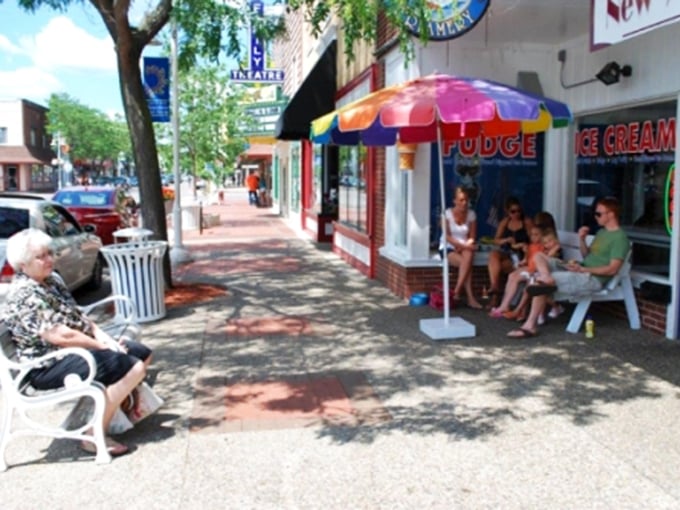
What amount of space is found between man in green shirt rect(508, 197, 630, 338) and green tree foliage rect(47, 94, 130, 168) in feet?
240

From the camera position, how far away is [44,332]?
426cm

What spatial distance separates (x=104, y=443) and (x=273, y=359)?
7.77 ft

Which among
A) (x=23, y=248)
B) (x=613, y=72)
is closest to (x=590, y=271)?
(x=613, y=72)

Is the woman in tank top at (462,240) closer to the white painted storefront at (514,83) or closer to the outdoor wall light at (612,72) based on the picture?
the white painted storefront at (514,83)

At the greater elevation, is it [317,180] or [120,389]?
[317,180]

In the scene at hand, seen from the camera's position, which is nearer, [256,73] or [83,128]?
[256,73]

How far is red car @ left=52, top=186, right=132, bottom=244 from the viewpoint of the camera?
13.8 meters

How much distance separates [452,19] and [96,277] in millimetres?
6594

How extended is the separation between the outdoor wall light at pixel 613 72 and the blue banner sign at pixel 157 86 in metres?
7.94

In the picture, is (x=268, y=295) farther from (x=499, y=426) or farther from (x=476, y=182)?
(x=499, y=426)

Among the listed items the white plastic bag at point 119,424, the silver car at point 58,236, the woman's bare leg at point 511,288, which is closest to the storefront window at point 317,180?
the silver car at point 58,236

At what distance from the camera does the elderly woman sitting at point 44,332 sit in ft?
14.0

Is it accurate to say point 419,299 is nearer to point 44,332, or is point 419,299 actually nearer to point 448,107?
point 448,107

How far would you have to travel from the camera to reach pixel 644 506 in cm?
366
